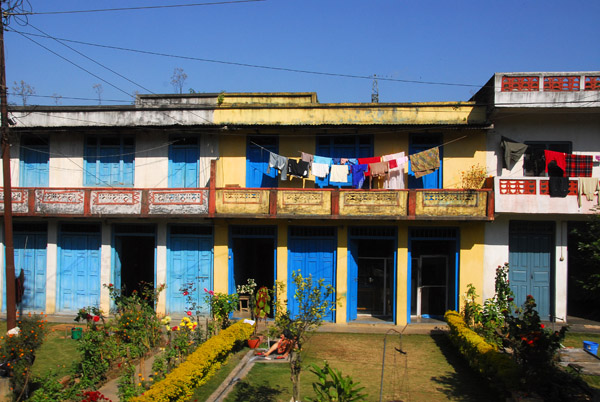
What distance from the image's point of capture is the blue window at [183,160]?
18875 mm

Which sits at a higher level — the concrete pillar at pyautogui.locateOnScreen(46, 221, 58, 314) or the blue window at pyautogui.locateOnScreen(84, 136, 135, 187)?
the blue window at pyautogui.locateOnScreen(84, 136, 135, 187)

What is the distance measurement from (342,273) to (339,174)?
139 inches

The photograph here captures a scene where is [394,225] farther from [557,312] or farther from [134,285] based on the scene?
[134,285]

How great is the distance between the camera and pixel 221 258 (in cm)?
1838

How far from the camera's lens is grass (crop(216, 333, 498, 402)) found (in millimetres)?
10656

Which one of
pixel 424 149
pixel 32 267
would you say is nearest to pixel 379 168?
pixel 424 149

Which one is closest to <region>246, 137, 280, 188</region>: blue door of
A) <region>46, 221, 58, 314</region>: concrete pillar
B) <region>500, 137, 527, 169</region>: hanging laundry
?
<region>46, 221, 58, 314</region>: concrete pillar

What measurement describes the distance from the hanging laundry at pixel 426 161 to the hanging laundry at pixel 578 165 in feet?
14.5

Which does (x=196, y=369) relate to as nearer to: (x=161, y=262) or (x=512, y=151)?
(x=161, y=262)

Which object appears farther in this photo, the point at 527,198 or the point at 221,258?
the point at 221,258

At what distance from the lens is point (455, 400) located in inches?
411

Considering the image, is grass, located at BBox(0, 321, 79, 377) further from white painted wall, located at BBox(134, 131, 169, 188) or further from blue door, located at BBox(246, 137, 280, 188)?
blue door, located at BBox(246, 137, 280, 188)

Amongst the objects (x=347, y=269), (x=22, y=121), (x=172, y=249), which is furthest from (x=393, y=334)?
(x=22, y=121)

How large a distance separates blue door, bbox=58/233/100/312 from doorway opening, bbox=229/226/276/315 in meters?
5.20
